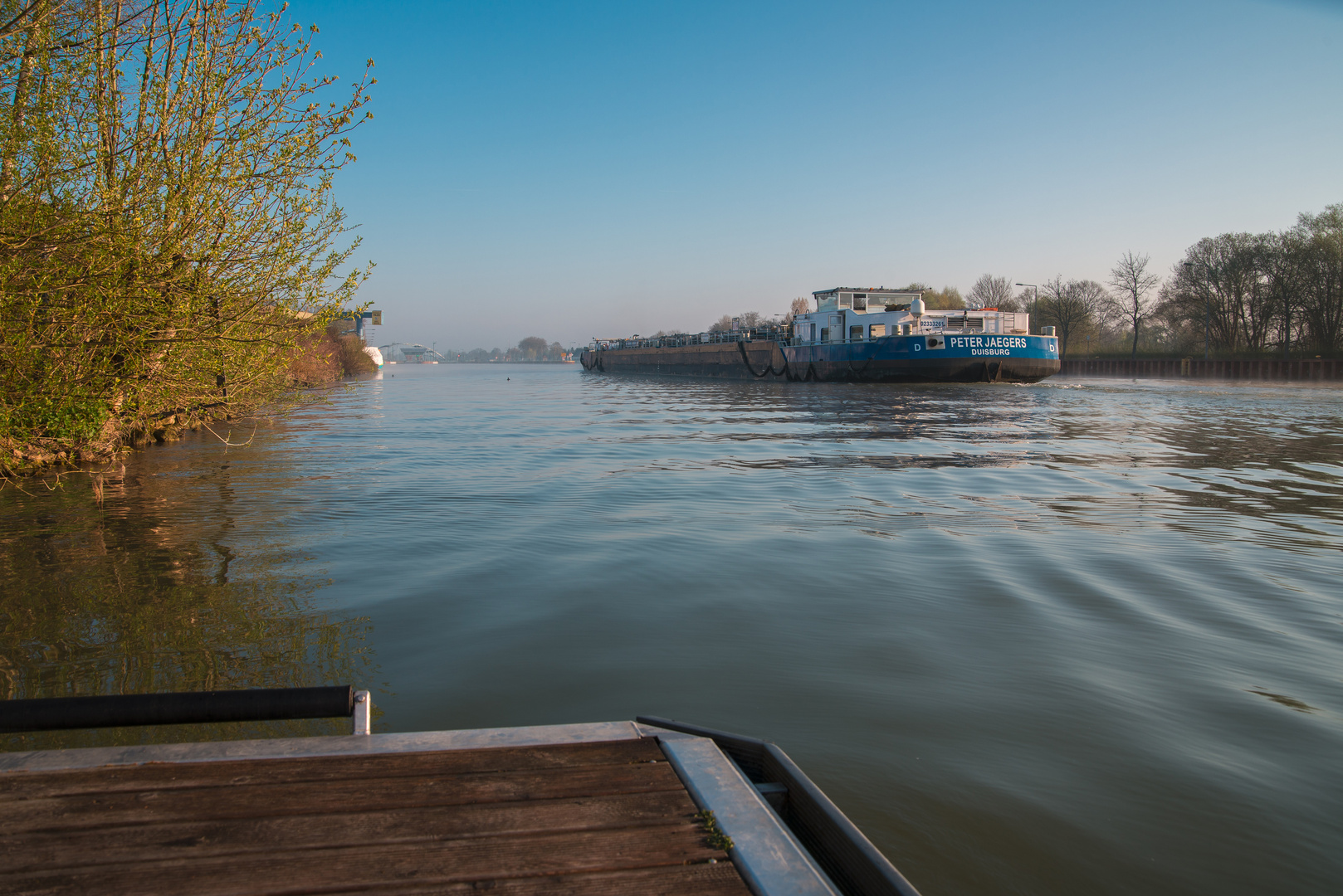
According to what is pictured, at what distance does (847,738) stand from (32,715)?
3046 millimetres

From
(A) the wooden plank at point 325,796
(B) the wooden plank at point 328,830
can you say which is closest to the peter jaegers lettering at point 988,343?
(A) the wooden plank at point 325,796

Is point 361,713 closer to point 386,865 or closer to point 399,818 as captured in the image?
point 399,818

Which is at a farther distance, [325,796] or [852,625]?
[852,625]

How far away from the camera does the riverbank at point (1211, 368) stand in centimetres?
4841

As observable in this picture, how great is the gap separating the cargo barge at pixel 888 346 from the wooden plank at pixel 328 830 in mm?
36100

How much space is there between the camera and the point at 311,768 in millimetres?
2438

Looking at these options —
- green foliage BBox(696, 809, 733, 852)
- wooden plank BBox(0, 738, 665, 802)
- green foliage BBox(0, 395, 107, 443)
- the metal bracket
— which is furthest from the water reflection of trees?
green foliage BBox(696, 809, 733, 852)

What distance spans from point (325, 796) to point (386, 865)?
435mm

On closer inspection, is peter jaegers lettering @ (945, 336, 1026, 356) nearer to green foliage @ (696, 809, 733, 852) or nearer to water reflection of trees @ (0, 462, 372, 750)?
water reflection of trees @ (0, 462, 372, 750)

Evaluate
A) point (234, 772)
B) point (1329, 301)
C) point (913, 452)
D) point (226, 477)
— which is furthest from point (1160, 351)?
point (234, 772)

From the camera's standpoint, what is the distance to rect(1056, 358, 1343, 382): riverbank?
48.4 metres

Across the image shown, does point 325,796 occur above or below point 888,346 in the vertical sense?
below

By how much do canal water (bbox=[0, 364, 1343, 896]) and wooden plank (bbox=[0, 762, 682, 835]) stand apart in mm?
1124

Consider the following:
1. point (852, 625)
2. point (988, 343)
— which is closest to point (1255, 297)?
point (988, 343)
